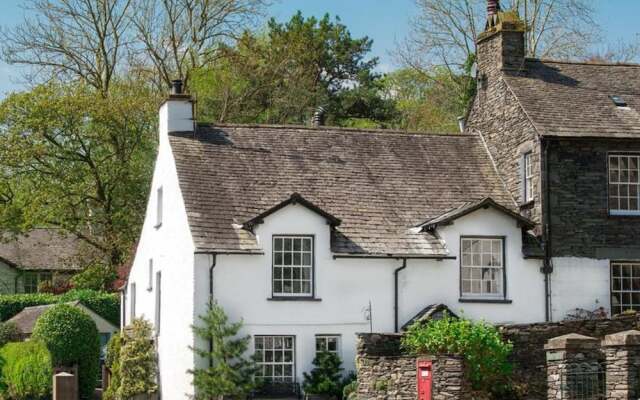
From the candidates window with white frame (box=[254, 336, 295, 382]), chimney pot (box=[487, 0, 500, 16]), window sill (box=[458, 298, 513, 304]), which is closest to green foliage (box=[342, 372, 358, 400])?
window with white frame (box=[254, 336, 295, 382])

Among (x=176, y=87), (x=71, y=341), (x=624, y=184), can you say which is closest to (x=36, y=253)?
(x=71, y=341)

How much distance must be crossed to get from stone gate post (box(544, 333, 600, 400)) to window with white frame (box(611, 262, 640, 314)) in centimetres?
966

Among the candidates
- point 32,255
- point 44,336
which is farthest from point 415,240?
point 32,255

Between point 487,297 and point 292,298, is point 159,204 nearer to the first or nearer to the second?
point 292,298

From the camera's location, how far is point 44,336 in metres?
36.8

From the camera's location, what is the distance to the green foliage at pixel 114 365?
34028mm

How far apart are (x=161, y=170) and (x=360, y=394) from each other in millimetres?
11167

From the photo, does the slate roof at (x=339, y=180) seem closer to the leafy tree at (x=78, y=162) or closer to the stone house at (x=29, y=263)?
the leafy tree at (x=78, y=162)

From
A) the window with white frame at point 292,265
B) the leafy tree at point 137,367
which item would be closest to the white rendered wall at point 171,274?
the leafy tree at point 137,367

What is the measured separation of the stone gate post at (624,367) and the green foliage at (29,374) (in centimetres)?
1982

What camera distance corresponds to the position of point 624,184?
32.7 meters

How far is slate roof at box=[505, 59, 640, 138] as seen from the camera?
1283 inches

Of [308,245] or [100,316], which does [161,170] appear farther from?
[100,316]

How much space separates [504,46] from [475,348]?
12.2m
